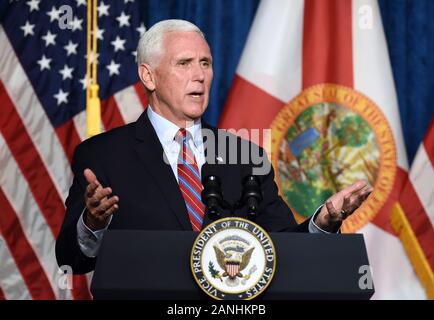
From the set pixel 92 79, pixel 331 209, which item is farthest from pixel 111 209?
pixel 92 79

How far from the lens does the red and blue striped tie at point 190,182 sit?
246cm

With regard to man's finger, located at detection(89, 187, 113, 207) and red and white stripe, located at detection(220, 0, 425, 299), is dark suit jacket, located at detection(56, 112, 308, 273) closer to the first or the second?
man's finger, located at detection(89, 187, 113, 207)

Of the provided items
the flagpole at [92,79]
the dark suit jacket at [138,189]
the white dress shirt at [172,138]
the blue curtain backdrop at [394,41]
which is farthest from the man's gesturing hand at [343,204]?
the blue curtain backdrop at [394,41]

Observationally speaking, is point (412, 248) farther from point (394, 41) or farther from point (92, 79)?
point (92, 79)

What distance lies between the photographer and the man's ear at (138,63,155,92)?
2.75 metres

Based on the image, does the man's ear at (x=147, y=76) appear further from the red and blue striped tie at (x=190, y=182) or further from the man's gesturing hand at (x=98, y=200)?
the man's gesturing hand at (x=98, y=200)

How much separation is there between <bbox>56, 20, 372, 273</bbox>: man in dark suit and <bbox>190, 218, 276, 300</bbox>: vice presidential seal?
1.21 ft

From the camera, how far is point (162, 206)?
2436 mm

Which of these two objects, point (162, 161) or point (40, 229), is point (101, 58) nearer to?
point (40, 229)

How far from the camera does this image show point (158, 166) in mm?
2516

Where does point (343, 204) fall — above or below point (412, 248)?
above

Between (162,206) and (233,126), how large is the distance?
2094 millimetres

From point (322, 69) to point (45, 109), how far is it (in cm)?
151

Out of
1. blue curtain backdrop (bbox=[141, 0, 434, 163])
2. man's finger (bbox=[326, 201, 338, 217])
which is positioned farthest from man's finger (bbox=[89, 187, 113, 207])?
blue curtain backdrop (bbox=[141, 0, 434, 163])
